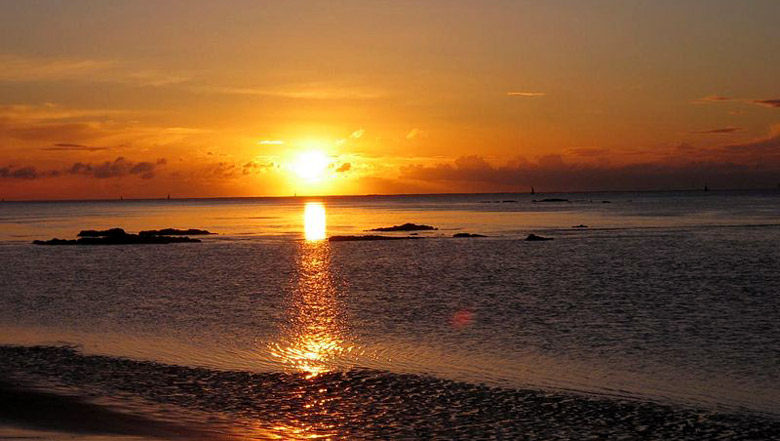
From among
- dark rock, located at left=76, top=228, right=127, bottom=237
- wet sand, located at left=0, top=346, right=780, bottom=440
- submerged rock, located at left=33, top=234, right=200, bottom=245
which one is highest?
dark rock, located at left=76, top=228, right=127, bottom=237

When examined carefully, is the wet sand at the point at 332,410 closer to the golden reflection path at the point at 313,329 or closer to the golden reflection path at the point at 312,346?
the golden reflection path at the point at 312,346

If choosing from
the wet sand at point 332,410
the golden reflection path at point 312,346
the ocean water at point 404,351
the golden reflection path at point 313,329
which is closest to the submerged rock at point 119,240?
the ocean water at point 404,351

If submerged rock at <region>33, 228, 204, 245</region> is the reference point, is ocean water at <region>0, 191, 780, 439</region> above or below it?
below

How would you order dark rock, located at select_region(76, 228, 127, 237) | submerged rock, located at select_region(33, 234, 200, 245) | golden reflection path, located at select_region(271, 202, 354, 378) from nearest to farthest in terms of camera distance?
golden reflection path, located at select_region(271, 202, 354, 378) → submerged rock, located at select_region(33, 234, 200, 245) → dark rock, located at select_region(76, 228, 127, 237)

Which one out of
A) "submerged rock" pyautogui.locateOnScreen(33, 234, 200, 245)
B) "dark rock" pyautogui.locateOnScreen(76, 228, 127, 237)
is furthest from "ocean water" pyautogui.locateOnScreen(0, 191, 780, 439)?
"dark rock" pyautogui.locateOnScreen(76, 228, 127, 237)

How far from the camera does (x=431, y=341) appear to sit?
94.2 feet

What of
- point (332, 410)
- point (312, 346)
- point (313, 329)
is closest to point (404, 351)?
point (312, 346)

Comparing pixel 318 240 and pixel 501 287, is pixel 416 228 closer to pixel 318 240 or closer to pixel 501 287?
pixel 318 240

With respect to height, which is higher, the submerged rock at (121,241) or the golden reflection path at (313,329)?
the submerged rock at (121,241)

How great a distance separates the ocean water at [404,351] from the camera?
18266 mm

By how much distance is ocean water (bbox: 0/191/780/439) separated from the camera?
18.3 meters

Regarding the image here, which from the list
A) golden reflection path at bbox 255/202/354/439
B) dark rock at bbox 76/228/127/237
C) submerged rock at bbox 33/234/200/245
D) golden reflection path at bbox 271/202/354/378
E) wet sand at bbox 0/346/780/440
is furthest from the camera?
dark rock at bbox 76/228/127/237

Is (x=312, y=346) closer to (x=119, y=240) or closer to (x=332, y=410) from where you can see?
(x=332, y=410)

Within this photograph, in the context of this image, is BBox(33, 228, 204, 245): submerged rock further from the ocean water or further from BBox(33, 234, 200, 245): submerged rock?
the ocean water
